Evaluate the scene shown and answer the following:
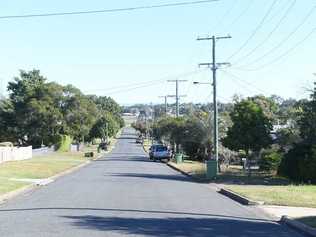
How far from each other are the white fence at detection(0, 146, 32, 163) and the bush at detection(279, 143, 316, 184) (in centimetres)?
2413

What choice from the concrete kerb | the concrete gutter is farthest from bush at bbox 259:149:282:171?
the concrete kerb

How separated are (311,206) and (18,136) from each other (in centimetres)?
8566

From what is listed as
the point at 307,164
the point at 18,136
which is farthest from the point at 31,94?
the point at 307,164

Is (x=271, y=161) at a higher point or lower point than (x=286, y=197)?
higher

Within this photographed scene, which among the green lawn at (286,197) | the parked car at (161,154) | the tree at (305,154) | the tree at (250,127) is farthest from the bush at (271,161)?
the green lawn at (286,197)

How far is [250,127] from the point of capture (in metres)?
43.8

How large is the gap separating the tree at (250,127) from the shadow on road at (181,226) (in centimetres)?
2633

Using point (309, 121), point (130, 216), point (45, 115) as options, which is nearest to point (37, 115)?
point (45, 115)

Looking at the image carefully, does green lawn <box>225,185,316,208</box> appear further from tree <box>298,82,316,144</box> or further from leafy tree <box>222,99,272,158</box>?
leafy tree <box>222,99,272,158</box>

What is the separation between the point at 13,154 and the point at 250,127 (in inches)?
979

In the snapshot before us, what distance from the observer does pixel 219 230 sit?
15.2 m

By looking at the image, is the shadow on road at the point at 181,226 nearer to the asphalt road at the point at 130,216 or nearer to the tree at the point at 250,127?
the asphalt road at the point at 130,216

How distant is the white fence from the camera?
55500mm

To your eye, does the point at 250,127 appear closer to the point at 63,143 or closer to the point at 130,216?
the point at 130,216
